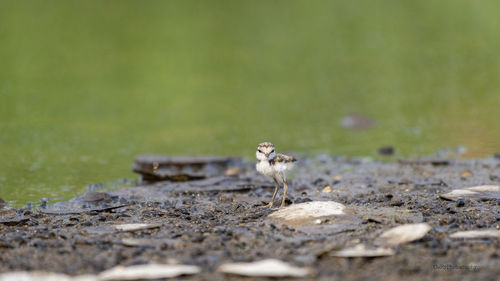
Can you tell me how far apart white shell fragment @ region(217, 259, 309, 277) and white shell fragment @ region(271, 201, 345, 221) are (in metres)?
1.89

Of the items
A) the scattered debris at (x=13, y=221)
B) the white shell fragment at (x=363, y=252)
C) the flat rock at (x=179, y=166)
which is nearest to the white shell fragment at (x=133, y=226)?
the scattered debris at (x=13, y=221)

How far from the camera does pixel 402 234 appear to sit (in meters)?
6.48

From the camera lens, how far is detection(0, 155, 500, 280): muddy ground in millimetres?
5789

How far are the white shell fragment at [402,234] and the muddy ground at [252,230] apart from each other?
75 millimetres

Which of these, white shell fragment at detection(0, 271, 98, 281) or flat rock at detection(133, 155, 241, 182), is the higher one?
flat rock at detection(133, 155, 241, 182)

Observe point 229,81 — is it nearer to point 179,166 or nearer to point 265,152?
point 179,166

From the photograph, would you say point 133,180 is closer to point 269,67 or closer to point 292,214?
point 292,214

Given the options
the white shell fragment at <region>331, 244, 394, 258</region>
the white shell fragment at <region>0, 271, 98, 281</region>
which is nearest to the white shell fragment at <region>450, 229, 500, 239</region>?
the white shell fragment at <region>331, 244, 394, 258</region>

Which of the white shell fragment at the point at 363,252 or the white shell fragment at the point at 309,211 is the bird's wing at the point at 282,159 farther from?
the white shell fragment at the point at 363,252

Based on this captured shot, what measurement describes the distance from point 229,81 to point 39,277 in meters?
20.8

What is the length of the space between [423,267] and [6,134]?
14275 mm

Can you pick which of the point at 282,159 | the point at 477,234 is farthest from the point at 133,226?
the point at 477,234

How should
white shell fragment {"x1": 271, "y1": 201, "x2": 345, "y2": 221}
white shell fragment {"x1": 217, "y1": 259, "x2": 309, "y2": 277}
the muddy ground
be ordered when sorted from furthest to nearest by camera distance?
1. white shell fragment {"x1": 271, "y1": 201, "x2": 345, "y2": 221}
2. the muddy ground
3. white shell fragment {"x1": 217, "y1": 259, "x2": 309, "y2": 277}

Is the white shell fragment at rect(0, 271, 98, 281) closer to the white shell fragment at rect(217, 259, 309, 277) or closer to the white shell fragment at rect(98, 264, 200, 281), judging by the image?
the white shell fragment at rect(98, 264, 200, 281)
